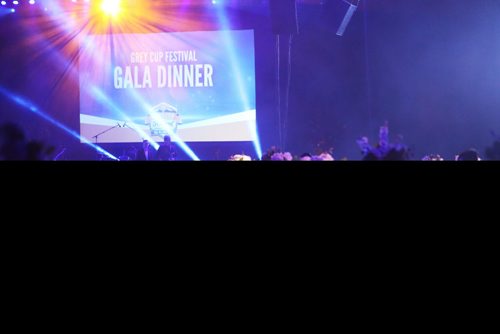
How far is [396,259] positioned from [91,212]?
620mm

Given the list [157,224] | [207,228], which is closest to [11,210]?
[157,224]

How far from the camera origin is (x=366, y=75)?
664 cm

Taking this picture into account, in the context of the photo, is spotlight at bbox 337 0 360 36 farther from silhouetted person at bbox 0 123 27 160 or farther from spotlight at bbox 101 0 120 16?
silhouetted person at bbox 0 123 27 160

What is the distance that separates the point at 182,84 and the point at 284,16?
1.73m

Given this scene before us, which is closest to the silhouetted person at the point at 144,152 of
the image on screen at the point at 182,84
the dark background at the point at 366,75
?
the image on screen at the point at 182,84

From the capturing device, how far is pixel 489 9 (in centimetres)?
628

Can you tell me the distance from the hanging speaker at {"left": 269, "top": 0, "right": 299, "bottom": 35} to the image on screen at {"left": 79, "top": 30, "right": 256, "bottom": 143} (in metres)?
0.61

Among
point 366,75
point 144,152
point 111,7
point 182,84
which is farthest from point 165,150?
point 366,75

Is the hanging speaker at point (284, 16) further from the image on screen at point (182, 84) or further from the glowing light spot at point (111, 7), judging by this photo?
the glowing light spot at point (111, 7)

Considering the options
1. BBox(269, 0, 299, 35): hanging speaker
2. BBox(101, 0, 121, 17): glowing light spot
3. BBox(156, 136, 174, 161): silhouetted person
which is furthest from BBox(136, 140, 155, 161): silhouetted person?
BBox(269, 0, 299, 35): hanging speaker

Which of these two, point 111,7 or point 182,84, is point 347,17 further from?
point 111,7

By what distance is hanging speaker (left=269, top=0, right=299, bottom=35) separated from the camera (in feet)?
19.4

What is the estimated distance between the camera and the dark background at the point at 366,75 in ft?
20.8

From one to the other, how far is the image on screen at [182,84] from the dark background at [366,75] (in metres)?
0.26
